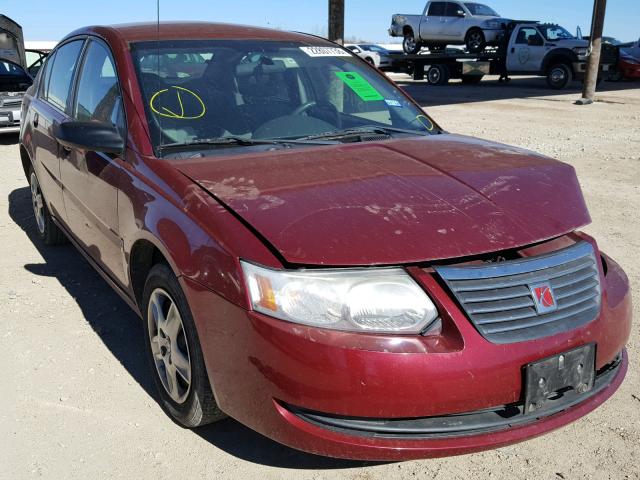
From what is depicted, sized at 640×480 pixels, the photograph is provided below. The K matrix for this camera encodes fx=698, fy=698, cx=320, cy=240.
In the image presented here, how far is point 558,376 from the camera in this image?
7.73 ft

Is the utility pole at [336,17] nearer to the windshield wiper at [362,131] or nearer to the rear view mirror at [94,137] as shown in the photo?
the windshield wiper at [362,131]

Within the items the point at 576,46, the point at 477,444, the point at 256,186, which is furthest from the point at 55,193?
the point at 576,46

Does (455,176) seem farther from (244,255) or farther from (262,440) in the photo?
(262,440)

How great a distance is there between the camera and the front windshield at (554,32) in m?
22.0

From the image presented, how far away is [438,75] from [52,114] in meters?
22.2

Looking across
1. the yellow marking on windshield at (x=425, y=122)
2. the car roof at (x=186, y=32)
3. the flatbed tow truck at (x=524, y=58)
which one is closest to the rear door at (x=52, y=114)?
the car roof at (x=186, y=32)

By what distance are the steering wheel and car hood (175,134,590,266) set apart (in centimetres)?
41

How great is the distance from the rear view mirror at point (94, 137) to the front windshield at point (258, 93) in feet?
0.57

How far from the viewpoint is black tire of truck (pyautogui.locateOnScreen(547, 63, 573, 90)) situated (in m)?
21.8

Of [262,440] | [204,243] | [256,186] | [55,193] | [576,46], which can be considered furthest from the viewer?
[576,46]

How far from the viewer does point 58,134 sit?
10.9 ft

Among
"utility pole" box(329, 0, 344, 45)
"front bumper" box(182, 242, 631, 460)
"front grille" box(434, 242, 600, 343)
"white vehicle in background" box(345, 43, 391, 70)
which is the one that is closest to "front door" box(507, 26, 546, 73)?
"white vehicle in background" box(345, 43, 391, 70)

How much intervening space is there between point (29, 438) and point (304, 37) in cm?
266

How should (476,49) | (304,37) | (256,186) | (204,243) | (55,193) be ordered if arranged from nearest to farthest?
(204,243)
(256,186)
(304,37)
(55,193)
(476,49)
